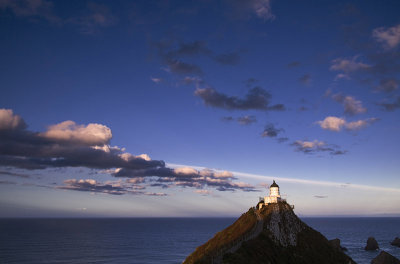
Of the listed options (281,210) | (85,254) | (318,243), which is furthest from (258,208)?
(85,254)

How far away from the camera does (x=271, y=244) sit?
59.5 metres

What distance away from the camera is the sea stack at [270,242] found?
51.1 m

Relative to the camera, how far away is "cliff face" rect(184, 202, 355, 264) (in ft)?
166

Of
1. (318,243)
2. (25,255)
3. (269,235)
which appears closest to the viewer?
(269,235)

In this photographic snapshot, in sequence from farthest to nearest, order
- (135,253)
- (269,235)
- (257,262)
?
(135,253)
(269,235)
(257,262)

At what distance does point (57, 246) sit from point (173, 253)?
190 feet

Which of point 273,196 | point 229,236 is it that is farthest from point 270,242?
point 273,196

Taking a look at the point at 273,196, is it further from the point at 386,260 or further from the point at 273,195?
the point at 386,260

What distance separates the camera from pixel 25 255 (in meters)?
117

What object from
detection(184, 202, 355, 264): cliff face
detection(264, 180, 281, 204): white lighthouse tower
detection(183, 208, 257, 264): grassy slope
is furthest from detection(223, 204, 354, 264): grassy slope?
detection(183, 208, 257, 264): grassy slope

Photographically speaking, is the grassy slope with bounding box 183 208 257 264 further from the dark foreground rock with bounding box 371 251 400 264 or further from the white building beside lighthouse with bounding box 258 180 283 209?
the dark foreground rock with bounding box 371 251 400 264

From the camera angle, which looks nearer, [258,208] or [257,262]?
[257,262]

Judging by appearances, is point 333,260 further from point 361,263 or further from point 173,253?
point 173,253

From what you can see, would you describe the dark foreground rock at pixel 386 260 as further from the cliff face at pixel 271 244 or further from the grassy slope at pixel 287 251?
the grassy slope at pixel 287 251
